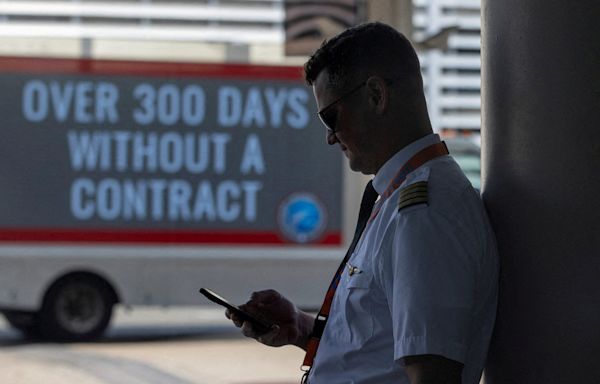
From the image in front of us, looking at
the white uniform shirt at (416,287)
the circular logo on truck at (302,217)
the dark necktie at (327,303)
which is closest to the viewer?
the white uniform shirt at (416,287)

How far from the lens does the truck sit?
12.0m

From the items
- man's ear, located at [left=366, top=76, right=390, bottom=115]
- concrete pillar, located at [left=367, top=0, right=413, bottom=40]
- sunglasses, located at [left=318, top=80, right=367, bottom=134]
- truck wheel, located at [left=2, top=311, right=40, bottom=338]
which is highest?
concrete pillar, located at [left=367, top=0, right=413, bottom=40]

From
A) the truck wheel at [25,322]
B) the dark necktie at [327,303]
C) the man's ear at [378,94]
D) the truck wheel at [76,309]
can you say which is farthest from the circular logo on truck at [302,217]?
the man's ear at [378,94]

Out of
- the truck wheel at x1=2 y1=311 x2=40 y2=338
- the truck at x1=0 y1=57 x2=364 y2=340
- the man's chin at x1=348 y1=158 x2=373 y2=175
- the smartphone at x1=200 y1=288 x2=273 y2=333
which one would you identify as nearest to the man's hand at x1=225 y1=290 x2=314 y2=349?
the smartphone at x1=200 y1=288 x2=273 y2=333

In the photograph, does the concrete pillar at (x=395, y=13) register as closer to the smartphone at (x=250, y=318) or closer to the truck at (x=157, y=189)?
the truck at (x=157, y=189)

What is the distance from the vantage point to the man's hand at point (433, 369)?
185cm

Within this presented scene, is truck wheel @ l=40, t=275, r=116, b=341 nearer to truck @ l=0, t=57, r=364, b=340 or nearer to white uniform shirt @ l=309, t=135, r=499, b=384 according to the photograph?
truck @ l=0, t=57, r=364, b=340

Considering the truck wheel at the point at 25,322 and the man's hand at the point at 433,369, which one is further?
the truck wheel at the point at 25,322

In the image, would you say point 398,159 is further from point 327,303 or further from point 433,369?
Answer: point 433,369

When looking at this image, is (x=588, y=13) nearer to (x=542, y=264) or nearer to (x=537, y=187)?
(x=537, y=187)

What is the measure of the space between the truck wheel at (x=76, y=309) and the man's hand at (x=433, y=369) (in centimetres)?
1040

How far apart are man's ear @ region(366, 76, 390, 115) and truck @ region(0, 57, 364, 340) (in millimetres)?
10042

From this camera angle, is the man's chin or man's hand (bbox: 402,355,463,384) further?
the man's chin

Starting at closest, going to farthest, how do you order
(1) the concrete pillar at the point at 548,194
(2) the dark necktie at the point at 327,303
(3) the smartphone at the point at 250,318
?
(1) the concrete pillar at the point at 548,194 < (2) the dark necktie at the point at 327,303 < (3) the smartphone at the point at 250,318
